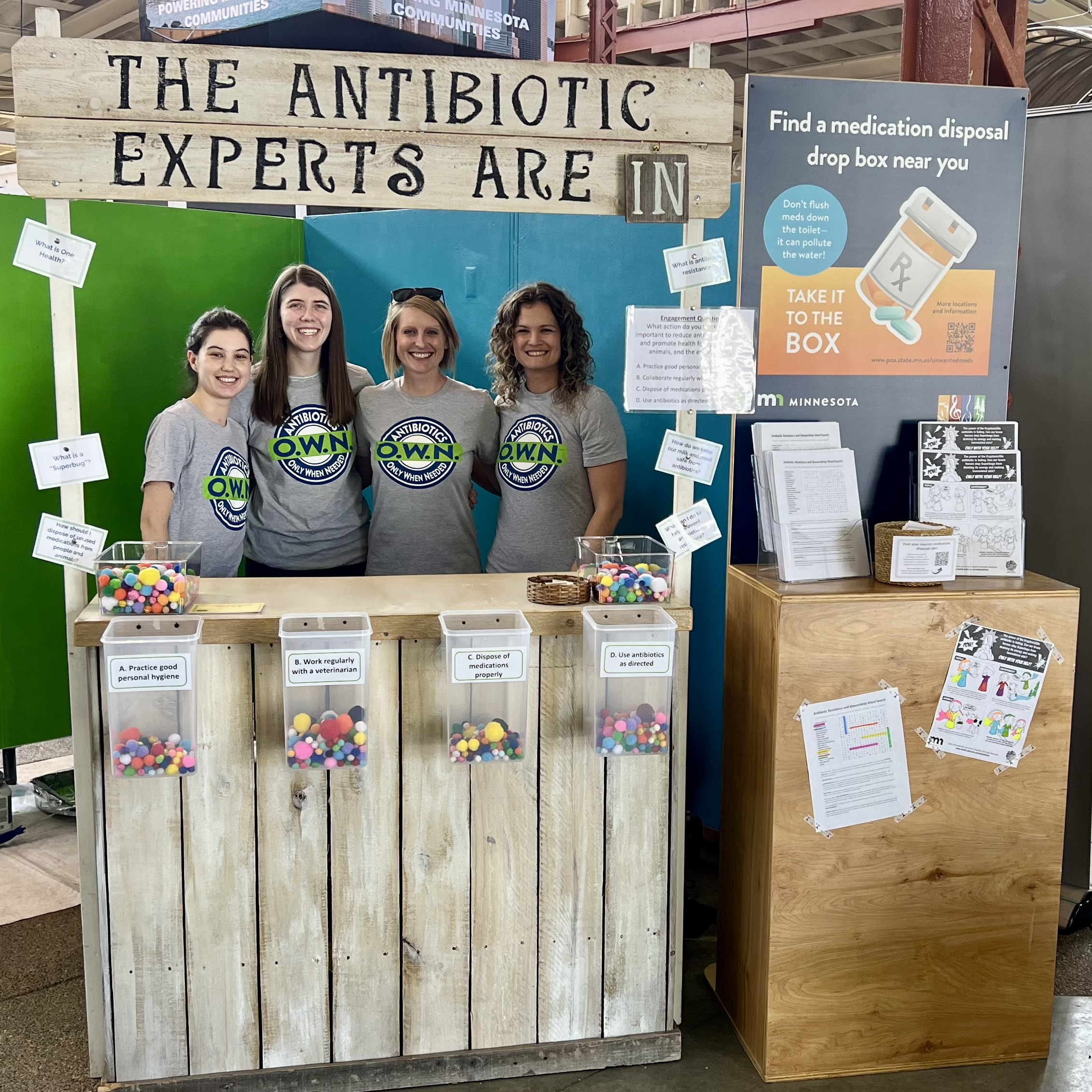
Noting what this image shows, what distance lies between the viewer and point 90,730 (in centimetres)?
200

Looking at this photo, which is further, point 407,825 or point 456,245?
point 456,245

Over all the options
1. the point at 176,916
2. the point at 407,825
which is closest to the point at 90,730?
the point at 176,916

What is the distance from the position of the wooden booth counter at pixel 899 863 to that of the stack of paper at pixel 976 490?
8 cm

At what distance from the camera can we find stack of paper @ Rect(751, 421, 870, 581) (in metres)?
2.25

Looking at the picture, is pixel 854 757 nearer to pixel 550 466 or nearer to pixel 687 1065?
pixel 687 1065

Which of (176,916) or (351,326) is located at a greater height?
(351,326)

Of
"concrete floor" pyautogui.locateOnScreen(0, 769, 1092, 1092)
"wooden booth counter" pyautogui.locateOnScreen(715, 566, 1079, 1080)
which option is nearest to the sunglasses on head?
"wooden booth counter" pyautogui.locateOnScreen(715, 566, 1079, 1080)

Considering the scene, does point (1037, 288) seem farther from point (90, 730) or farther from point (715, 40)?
point (715, 40)

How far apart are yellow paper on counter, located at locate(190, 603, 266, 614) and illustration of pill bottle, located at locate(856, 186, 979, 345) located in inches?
57.2

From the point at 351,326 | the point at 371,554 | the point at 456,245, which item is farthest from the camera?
the point at 351,326

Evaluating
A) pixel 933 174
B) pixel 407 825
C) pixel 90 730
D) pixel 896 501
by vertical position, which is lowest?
pixel 407 825

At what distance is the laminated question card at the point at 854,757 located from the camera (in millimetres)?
2148

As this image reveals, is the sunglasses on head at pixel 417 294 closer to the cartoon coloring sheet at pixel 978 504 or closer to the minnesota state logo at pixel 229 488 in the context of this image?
the minnesota state logo at pixel 229 488

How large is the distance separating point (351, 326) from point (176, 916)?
257cm
